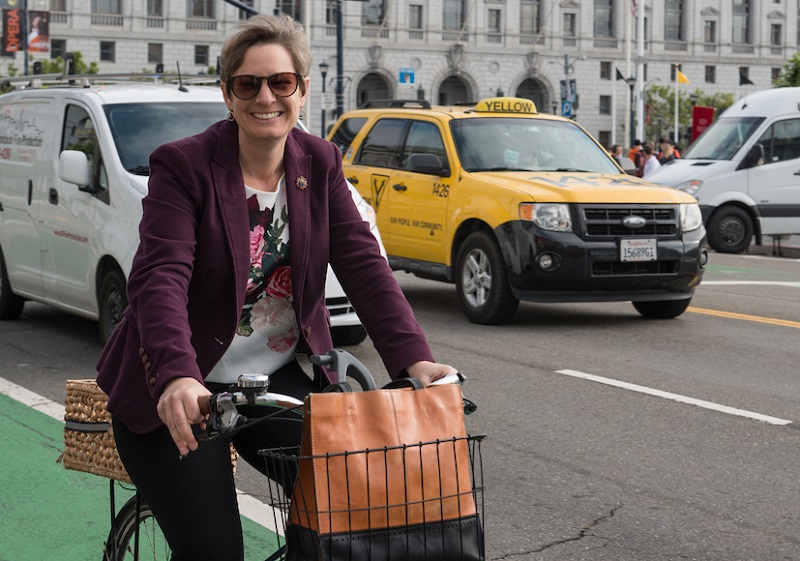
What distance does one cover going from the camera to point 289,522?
237 centimetres

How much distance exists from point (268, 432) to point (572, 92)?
53.6 metres

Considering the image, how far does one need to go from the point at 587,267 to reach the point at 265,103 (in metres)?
7.79

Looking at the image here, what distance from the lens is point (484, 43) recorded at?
9619 centimetres

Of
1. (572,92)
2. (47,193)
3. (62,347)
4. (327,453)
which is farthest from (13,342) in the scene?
(572,92)

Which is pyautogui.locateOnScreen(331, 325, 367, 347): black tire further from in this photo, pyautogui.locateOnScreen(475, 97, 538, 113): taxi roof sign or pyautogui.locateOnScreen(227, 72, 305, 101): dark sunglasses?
pyautogui.locateOnScreen(227, 72, 305, 101): dark sunglasses

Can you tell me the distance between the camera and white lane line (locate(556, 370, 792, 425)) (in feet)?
23.2

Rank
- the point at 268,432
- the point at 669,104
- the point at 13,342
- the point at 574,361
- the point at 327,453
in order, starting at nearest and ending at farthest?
the point at 327,453 → the point at 268,432 → the point at 574,361 → the point at 13,342 → the point at 669,104

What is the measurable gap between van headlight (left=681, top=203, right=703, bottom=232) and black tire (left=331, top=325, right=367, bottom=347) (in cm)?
315

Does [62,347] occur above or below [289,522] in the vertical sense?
below

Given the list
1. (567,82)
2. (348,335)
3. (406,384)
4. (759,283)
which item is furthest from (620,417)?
(567,82)

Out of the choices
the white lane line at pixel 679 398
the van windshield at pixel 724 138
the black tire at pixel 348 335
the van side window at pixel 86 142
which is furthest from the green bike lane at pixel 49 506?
the van windshield at pixel 724 138

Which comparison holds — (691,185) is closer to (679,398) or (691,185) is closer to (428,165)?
(428,165)

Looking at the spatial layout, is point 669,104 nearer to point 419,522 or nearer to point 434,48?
point 434,48

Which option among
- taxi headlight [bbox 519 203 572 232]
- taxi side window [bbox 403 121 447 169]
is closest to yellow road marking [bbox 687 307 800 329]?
taxi headlight [bbox 519 203 572 232]
